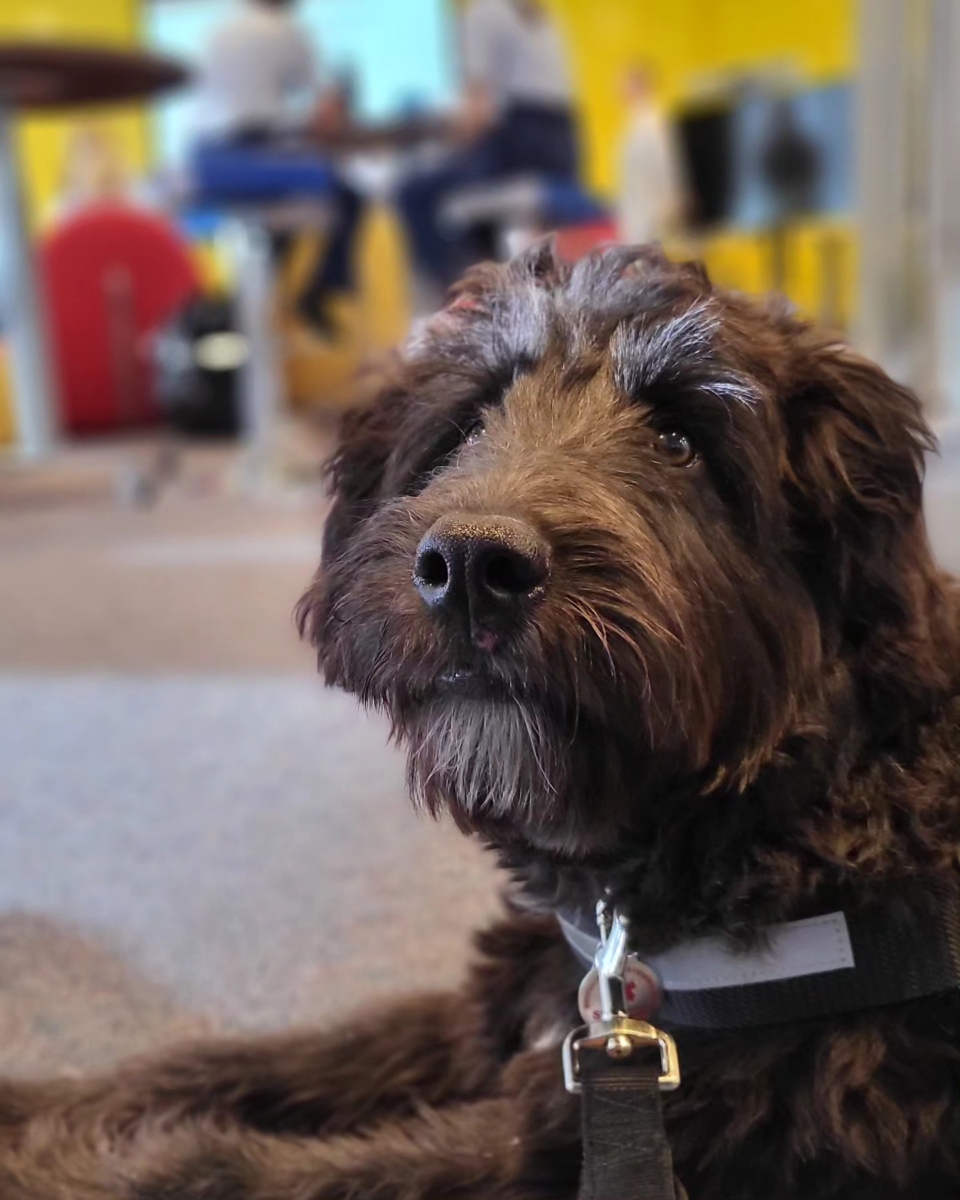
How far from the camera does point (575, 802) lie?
981mm

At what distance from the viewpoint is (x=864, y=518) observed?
3.56 feet

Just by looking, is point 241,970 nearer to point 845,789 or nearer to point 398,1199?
point 398,1199

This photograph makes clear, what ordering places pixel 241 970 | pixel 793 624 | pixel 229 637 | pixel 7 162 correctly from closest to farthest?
pixel 793 624 → pixel 241 970 → pixel 229 637 → pixel 7 162

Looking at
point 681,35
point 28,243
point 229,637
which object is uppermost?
point 681,35

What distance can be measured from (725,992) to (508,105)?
15.6 ft

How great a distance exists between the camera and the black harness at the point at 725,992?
92cm

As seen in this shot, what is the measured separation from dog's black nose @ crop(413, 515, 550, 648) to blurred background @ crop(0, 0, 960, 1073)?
2.22 feet

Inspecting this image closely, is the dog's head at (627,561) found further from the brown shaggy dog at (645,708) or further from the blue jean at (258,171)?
the blue jean at (258,171)

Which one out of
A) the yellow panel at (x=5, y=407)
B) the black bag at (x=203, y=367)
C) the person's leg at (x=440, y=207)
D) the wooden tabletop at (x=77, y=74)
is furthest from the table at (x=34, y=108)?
the black bag at (x=203, y=367)

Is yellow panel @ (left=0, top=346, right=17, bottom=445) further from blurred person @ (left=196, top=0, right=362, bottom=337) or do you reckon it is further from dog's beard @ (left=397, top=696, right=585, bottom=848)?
dog's beard @ (left=397, top=696, right=585, bottom=848)

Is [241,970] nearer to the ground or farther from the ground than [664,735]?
nearer to the ground

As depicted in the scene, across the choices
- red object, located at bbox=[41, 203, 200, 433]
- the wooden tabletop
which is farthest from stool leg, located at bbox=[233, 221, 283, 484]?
red object, located at bbox=[41, 203, 200, 433]

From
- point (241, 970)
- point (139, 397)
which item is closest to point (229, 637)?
point (241, 970)

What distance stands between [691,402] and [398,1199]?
0.69 m
